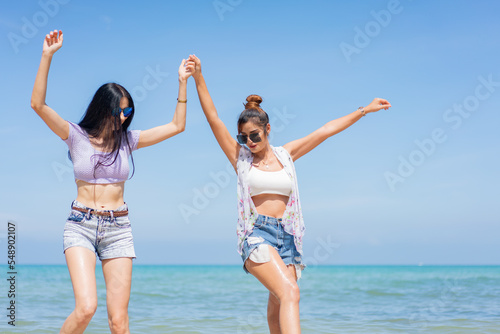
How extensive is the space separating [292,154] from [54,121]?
2.08 metres

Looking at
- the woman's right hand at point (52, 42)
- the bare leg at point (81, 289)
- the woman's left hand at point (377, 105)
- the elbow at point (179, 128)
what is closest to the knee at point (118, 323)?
the bare leg at point (81, 289)

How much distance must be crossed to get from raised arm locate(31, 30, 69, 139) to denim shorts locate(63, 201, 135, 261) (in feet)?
1.93

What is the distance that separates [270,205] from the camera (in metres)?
4.47

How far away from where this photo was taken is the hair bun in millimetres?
4742

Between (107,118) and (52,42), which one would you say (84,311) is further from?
(52,42)

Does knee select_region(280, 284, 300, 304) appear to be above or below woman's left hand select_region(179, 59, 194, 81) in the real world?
below

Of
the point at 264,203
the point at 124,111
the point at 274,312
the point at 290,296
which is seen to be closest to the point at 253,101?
the point at 264,203

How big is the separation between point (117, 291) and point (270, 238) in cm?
127

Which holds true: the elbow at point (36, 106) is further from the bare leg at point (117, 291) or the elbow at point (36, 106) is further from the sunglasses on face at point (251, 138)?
the sunglasses on face at point (251, 138)

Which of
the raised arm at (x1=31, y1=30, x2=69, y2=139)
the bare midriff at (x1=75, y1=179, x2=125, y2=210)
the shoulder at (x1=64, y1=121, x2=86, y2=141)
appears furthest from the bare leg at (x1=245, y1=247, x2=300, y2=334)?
the raised arm at (x1=31, y1=30, x2=69, y2=139)

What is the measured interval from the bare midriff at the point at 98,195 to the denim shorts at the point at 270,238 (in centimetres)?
108

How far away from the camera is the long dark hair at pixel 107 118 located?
4.09m

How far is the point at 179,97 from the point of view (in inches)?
177

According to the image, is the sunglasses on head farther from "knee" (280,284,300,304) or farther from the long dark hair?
"knee" (280,284,300,304)
